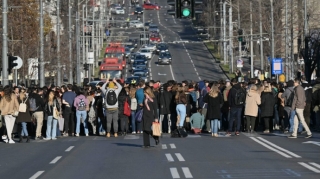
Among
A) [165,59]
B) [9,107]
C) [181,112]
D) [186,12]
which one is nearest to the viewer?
[9,107]

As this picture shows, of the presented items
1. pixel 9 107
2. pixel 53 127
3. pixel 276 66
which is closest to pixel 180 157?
pixel 9 107

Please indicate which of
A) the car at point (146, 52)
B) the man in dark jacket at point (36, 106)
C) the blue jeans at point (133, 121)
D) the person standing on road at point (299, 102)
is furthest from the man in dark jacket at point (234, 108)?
the car at point (146, 52)

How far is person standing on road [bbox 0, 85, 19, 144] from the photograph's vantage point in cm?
3128

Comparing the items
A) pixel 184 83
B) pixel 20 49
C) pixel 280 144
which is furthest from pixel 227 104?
pixel 20 49

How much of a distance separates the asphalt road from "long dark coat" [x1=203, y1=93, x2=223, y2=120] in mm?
713

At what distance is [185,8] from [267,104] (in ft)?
13.8

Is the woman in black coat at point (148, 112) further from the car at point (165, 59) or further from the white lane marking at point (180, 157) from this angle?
the car at point (165, 59)

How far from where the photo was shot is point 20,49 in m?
66.9

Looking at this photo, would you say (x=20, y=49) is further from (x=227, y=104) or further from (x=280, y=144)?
(x=280, y=144)

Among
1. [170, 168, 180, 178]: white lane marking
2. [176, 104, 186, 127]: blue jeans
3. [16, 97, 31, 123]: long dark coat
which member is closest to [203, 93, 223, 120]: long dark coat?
[176, 104, 186, 127]: blue jeans

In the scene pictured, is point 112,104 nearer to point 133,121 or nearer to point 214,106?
point 133,121

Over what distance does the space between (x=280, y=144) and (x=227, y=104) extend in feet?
24.1

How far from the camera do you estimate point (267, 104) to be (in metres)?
34.3

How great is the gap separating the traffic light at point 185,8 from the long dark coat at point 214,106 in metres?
3.22
